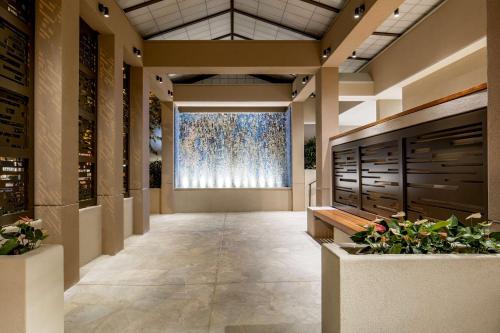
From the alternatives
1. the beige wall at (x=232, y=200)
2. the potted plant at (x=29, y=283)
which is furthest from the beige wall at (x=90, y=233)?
the beige wall at (x=232, y=200)

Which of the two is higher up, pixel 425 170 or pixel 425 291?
pixel 425 170

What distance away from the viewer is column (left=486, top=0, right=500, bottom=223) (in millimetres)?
2074

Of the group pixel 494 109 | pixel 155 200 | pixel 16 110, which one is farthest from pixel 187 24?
pixel 494 109

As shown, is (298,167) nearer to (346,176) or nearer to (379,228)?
(346,176)

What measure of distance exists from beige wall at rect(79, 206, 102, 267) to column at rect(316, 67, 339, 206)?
3627 mm

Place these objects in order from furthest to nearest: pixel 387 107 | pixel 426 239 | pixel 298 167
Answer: pixel 298 167
pixel 387 107
pixel 426 239

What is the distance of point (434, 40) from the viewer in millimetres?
5090

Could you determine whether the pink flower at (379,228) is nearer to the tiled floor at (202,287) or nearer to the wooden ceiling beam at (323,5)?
the tiled floor at (202,287)

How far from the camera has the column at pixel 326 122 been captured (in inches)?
225

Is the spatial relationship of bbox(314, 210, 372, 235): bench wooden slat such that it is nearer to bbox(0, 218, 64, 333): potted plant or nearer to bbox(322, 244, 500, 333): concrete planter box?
bbox(322, 244, 500, 333): concrete planter box

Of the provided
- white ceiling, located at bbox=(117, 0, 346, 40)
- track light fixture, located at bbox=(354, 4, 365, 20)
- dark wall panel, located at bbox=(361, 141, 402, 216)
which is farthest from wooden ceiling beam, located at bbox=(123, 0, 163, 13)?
dark wall panel, located at bbox=(361, 141, 402, 216)

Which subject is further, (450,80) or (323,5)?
(450,80)

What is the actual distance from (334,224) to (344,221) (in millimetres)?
143

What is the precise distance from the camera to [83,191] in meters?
4.11
